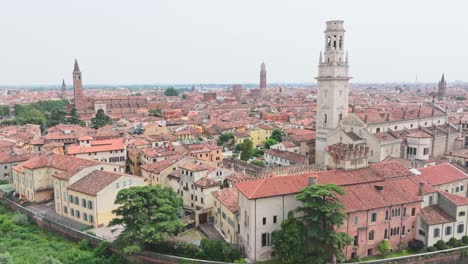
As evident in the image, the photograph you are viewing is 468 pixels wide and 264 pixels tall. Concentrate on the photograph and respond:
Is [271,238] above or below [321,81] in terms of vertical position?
below

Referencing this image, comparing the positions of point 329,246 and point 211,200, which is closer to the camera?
point 329,246

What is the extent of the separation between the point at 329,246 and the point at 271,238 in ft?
17.0

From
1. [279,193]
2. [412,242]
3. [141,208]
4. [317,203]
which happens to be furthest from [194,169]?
[412,242]

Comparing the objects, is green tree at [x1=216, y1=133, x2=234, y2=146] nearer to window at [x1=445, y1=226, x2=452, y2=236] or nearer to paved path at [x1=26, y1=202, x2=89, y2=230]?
paved path at [x1=26, y1=202, x2=89, y2=230]

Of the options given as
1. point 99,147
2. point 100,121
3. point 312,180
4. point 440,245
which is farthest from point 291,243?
point 100,121

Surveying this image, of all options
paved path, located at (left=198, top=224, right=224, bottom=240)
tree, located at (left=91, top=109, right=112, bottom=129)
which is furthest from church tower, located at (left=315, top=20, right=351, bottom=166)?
tree, located at (left=91, top=109, right=112, bottom=129)

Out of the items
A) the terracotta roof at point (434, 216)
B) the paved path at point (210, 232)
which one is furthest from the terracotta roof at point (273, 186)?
the terracotta roof at point (434, 216)

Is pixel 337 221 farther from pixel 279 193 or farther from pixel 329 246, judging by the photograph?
pixel 279 193

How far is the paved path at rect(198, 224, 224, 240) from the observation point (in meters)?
42.3

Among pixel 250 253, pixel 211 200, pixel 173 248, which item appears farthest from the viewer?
pixel 211 200

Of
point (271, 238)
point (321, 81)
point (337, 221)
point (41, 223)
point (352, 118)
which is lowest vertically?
point (41, 223)

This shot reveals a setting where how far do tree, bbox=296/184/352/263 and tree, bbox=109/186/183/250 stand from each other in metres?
12.3

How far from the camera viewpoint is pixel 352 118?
2441 inches

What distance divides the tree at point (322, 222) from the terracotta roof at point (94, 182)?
914 inches
